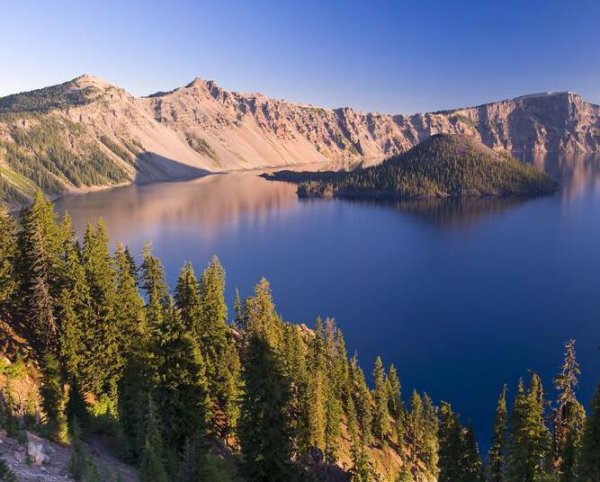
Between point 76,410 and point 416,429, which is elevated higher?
point 76,410

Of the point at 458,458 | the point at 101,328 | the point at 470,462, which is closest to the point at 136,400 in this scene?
the point at 101,328

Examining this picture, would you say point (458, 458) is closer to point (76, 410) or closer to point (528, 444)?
point (528, 444)

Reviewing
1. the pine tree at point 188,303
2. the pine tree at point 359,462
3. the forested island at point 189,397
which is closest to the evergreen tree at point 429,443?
the forested island at point 189,397

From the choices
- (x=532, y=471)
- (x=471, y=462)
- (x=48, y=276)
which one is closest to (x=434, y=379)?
(x=471, y=462)

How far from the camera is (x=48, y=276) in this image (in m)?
46.6

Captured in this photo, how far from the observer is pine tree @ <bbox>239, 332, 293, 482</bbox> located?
31.2m

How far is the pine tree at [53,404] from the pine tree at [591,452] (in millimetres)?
31432

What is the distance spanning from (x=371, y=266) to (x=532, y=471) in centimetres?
11084

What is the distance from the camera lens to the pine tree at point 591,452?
98.3ft

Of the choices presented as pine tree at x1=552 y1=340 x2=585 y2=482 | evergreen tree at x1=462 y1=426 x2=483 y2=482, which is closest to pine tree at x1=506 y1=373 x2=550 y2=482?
pine tree at x1=552 y1=340 x2=585 y2=482

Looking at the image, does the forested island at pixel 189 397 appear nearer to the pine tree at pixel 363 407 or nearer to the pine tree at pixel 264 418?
the pine tree at pixel 264 418

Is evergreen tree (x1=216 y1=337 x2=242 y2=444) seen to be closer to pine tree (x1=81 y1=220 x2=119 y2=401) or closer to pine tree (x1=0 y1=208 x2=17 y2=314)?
pine tree (x1=81 y1=220 x2=119 y2=401)

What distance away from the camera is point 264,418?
3145 centimetres

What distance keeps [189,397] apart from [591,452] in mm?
26701
